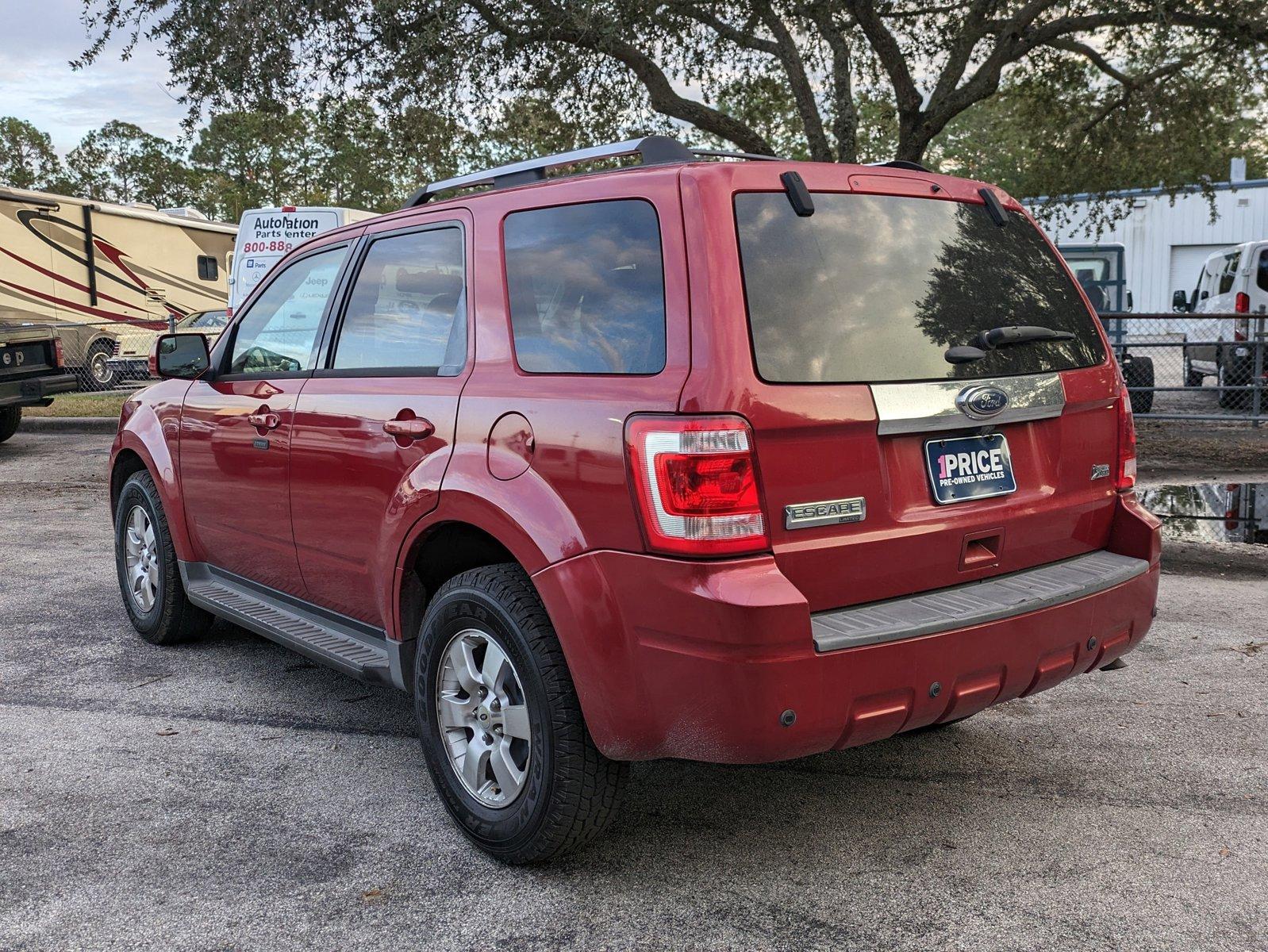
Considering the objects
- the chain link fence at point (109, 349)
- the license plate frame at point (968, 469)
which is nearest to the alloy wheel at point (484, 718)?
the license plate frame at point (968, 469)

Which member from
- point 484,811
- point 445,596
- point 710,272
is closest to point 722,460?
point 710,272

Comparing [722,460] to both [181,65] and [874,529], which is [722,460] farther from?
[181,65]

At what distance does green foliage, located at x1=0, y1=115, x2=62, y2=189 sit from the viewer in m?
58.7

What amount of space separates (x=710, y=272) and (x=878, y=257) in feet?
1.86

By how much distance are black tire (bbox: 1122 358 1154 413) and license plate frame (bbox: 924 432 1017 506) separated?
1281cm

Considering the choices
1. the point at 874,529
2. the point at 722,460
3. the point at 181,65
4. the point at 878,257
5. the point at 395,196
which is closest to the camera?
the point at 722,460

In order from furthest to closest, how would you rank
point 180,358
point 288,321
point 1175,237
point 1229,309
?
point 1175,237 < point 1229,309 < point 180,358 < point 288,321

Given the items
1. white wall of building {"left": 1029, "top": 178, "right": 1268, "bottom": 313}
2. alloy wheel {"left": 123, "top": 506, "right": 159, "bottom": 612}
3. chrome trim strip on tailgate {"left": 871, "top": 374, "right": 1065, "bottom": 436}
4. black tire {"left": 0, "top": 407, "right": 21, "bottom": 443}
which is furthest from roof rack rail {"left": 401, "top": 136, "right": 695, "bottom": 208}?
white wall of building {"left": 1029, "top": 178, "right": 1268, "bottom": 313}

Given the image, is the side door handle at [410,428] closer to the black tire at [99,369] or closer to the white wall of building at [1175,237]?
the black tire at [99,369]

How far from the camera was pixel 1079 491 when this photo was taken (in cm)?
354

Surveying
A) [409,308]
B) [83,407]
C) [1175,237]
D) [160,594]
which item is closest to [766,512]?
[409,308]

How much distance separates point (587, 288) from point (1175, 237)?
42.1 m

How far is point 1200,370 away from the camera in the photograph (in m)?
16.6

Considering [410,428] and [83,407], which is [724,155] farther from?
[83,407]
